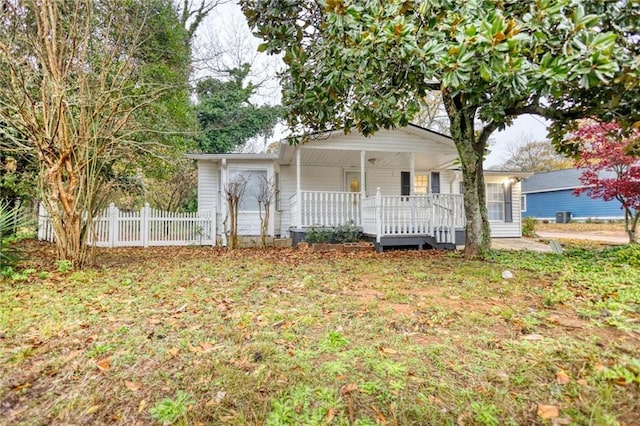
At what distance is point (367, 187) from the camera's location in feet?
39.3

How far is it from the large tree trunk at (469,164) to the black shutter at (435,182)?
6014 millimetres

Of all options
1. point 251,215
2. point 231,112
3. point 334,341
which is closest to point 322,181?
point 251,215

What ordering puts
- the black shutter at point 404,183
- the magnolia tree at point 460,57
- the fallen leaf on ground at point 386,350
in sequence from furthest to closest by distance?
the black shutter at point 404,183 → the magnolia tree at point 460,57 → the fallen leaf on ground at point 386,350

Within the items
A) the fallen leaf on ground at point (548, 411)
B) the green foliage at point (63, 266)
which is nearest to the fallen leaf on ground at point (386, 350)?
the fallen leaf on ground at point (548, 411)

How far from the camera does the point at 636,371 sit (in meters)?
2.02

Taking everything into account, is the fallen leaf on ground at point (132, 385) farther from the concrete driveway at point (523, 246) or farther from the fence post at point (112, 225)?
the concrete driveway at point (523, 246)

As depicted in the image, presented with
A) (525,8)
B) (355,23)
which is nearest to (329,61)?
(355,23)

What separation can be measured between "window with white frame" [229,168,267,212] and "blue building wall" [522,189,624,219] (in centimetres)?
1930

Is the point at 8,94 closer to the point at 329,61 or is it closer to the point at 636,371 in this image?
the point at 329,61

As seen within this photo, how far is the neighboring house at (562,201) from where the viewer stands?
71.5ft

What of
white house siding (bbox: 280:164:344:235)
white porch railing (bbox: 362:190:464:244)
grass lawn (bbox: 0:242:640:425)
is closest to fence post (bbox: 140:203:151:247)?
white house siding (bbox: 280:164:344:235)

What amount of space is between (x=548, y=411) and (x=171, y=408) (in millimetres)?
2048

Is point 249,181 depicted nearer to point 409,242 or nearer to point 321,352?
point 409,242

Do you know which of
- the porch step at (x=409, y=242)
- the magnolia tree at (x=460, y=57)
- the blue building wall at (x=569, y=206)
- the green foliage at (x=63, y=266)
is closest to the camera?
the magnolia tree at (x=460, y=57)
